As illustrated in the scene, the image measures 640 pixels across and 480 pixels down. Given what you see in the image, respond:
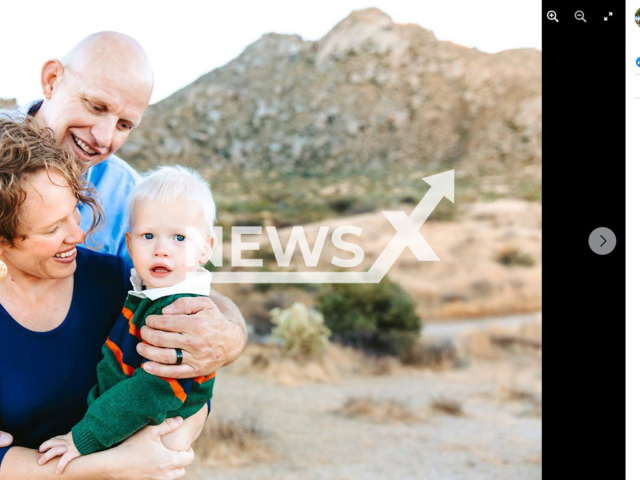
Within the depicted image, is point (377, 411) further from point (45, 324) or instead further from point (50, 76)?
point (45, 324)

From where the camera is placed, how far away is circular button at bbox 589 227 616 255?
4.10 feet

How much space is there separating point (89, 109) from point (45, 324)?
0.89 m

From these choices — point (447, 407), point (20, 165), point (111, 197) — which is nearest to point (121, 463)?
point (20, 165)

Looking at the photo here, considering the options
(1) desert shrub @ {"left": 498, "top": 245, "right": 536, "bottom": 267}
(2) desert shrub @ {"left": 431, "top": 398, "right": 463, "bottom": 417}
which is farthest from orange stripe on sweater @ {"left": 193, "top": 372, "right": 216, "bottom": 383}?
(1) desert shrub @ {"left": 498, "top": 245, "right": 536, "bottom": 267}

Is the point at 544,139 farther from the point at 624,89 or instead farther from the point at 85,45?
the point at 85,45

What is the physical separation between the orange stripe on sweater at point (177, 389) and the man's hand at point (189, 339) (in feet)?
0.06

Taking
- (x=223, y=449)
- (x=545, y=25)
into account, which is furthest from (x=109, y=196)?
(x=223, y=449)

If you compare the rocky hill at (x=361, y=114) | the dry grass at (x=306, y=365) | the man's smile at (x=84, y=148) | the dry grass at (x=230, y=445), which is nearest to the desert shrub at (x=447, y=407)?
the dry grass at (x=306, y=365)

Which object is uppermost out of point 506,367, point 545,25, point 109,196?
point 545,25

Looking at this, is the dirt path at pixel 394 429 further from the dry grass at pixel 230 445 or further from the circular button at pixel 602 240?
the circular button at pixel 602 240

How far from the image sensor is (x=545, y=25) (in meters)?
1.32

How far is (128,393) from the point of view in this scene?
1719mm

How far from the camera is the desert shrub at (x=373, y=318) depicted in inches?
459

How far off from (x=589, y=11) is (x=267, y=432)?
7.34 metres
